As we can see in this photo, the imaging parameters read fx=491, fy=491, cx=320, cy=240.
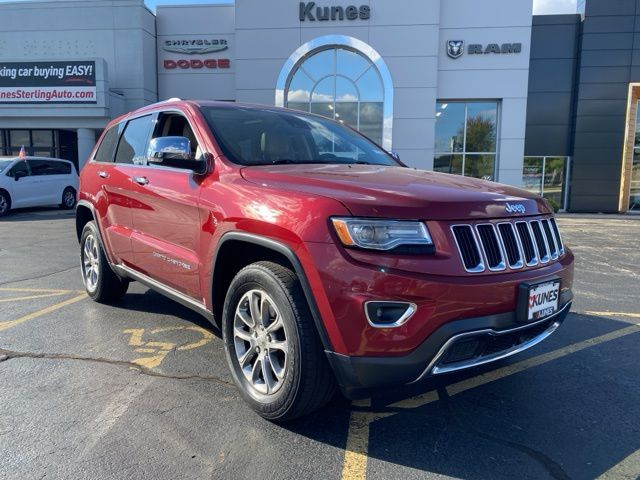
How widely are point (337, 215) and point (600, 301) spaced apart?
448 cm

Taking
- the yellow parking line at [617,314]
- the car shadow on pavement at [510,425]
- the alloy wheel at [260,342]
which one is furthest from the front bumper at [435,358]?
the yellow parking line at [617,314]

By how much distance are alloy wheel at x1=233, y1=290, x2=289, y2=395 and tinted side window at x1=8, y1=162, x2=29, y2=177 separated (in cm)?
1449

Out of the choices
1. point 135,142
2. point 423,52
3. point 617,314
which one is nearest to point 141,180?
point 135,142

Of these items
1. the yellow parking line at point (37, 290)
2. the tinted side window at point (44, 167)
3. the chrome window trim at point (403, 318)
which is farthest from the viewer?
the tinted side window at point (44, 167)

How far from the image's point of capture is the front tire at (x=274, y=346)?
2.42 m

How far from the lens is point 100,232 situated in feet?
15.8

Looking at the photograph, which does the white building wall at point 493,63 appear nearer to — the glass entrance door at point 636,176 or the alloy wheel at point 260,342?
the glass entrance door at point 636,176

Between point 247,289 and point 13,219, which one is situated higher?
point 247,289

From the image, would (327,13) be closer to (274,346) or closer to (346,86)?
(346,86)


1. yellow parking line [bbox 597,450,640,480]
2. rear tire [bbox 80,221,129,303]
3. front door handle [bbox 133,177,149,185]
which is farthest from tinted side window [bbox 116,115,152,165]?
yellow parking line [bbox 597,450,640,480]

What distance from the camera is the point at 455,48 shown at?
763 inches

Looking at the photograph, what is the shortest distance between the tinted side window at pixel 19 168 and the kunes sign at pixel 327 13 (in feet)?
37.8

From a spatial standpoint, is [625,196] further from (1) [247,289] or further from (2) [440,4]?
(1) [247,289]

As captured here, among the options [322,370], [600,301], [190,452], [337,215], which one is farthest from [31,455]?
[600,301]
